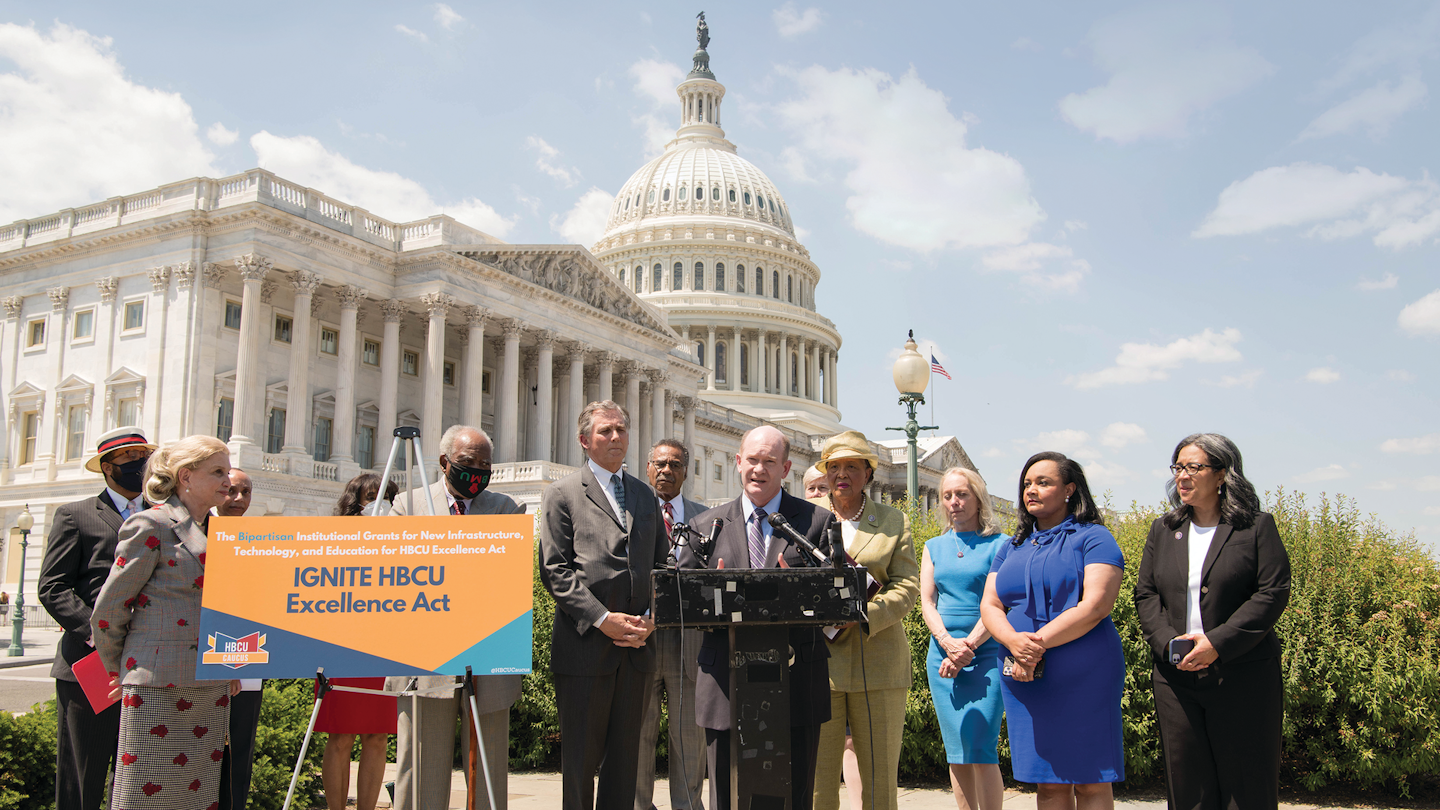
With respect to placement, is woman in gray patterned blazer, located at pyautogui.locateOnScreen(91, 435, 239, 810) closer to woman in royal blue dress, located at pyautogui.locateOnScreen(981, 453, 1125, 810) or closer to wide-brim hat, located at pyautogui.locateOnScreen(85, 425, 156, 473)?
wide-brim hat, located at pyautogui.locateOnScreen(85, 425, 156, 473)

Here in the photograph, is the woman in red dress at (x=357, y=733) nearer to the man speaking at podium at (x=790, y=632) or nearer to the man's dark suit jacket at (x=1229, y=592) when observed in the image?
the man speaking at podium at (x=790, y=632)

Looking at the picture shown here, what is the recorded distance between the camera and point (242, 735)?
6434 mm

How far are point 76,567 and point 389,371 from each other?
116 feet

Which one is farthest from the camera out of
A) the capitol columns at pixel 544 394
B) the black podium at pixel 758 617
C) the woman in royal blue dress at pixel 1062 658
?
the capitol columns at pixel 544 394

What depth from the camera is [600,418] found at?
21.2ft

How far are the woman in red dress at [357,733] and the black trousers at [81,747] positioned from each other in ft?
4.15

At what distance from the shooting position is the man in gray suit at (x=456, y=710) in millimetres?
6191

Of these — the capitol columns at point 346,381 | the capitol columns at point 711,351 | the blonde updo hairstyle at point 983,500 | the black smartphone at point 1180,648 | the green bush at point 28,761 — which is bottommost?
the green bush at point 28,761

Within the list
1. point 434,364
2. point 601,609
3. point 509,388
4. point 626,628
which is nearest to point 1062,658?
point 626,628

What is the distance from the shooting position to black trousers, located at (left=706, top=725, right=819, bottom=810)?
17.6 feet

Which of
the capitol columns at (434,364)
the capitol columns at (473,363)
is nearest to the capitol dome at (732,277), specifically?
the capitol columns at (473,363)

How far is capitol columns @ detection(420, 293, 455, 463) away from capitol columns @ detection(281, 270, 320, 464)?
177 inches

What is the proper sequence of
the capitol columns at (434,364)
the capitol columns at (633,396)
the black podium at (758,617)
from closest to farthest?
the black podium at (758,617) → the capitol columns at (434,364) → the capitol columns at (633,396)

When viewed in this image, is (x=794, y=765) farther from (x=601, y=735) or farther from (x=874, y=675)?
(x=601, y=735)
